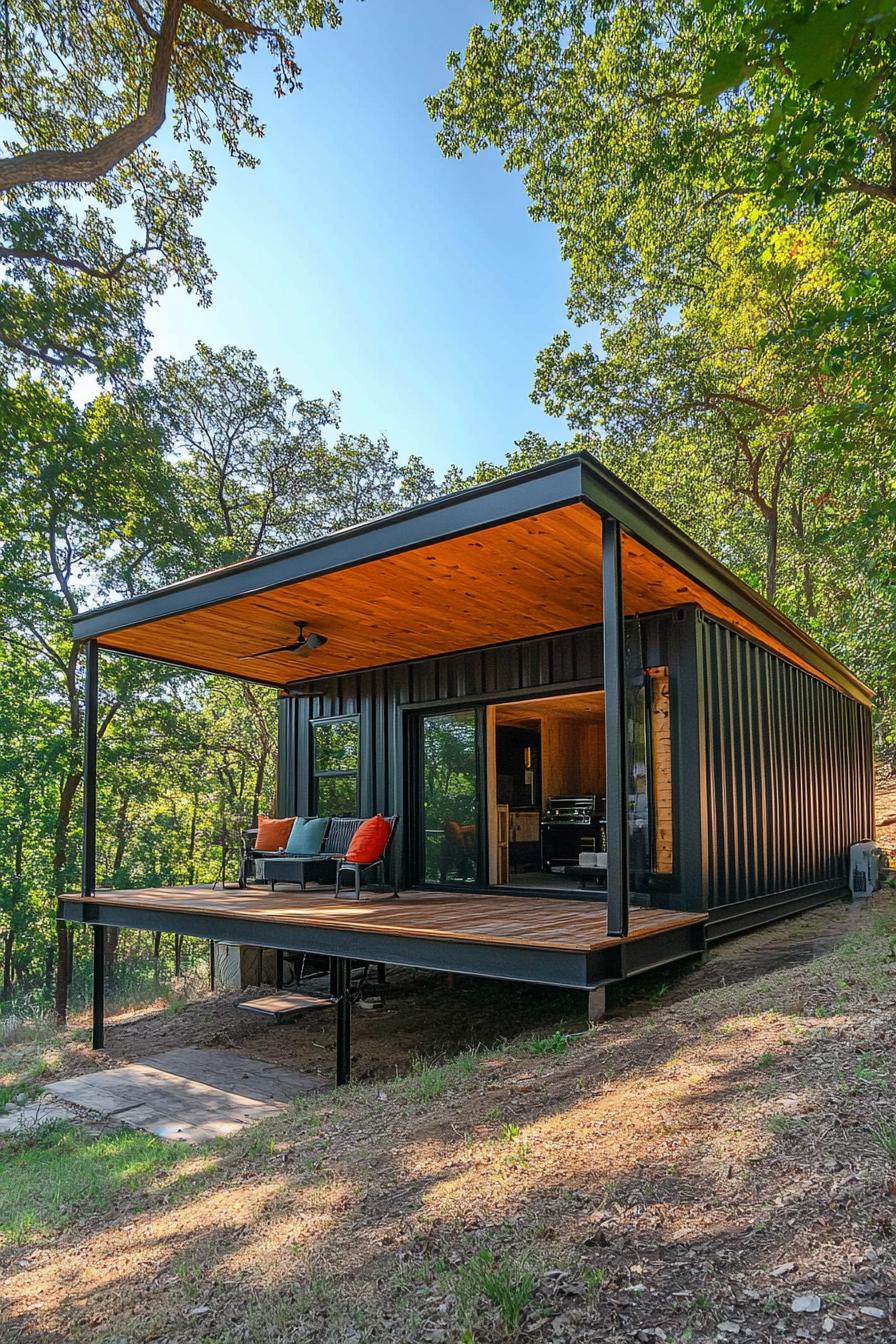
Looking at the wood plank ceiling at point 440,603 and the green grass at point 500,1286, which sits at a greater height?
the wood plank ceiling at point 440,603

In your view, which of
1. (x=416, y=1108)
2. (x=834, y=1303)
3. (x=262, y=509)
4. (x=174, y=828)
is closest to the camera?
(x=834, y=1303)

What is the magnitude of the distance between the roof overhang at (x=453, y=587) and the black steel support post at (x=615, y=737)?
272mm

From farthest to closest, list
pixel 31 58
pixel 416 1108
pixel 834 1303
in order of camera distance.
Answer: pixel 31 58 < pixel 416 1108 < pixel 834 1303

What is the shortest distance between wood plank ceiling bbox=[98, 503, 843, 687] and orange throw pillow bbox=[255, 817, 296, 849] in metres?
1.80

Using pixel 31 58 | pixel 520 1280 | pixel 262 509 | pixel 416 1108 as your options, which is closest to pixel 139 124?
pixel 31 58

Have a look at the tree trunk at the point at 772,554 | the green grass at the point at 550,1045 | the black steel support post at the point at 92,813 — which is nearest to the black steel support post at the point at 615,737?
the green grass at the point at 550,1045

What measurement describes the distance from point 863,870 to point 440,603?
6.90 metres

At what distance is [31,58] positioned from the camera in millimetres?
9820

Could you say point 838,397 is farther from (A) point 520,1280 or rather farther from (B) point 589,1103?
(A) point 520,1280

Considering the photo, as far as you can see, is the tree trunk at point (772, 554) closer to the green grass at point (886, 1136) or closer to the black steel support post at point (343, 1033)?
the black steel support post at point (343, 1033)

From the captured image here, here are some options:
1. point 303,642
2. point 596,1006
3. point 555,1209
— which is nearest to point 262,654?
point 303,642

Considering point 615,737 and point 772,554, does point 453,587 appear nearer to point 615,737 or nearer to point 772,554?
point 615,737

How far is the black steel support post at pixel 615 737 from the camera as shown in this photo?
434cm

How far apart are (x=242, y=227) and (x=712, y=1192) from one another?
1487 cm
